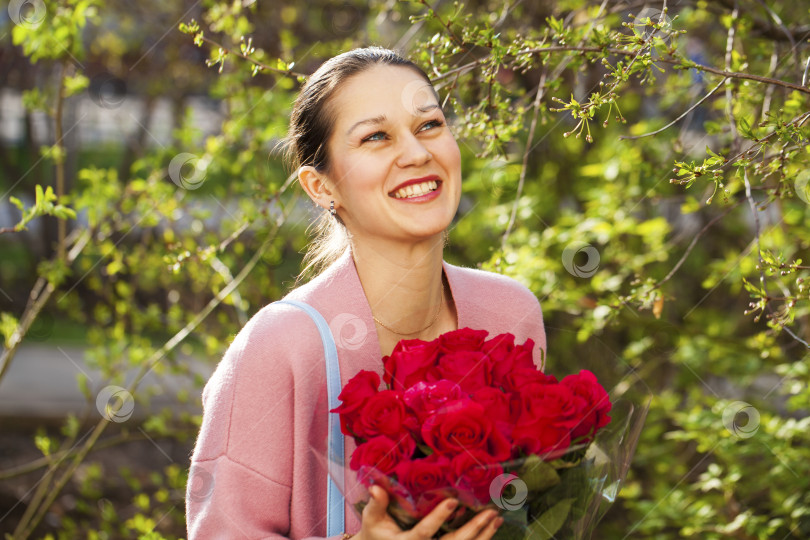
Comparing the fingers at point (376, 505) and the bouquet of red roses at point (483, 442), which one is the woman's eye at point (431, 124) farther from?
the fingers at point (376, 505)

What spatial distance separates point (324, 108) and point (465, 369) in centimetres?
78

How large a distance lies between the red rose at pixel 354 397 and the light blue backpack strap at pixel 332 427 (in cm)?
6

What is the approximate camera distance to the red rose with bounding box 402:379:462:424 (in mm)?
1566

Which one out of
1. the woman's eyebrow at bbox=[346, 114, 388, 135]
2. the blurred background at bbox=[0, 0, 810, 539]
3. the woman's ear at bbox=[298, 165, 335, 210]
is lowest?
the blurred background at bbox=[0, 0, 810, 539]

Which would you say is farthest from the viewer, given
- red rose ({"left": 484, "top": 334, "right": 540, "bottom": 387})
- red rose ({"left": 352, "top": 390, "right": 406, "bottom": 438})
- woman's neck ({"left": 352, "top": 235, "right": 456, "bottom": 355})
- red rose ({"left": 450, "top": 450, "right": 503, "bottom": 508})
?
woman's neck ({"left": 352, "top": 235, "right": 456, "bottom": 355})

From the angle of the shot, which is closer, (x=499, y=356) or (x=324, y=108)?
(x=499, y=356)

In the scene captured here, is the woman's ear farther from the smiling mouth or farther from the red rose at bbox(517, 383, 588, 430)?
the red rose at bbox(517, 383, 588, 430)

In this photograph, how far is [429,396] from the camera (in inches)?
62.6

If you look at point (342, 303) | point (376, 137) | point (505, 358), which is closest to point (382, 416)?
point (505, 358)

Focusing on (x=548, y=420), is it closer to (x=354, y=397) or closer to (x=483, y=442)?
(x=483, y=442)

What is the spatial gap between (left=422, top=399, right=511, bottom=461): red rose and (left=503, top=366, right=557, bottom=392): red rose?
0.15 m

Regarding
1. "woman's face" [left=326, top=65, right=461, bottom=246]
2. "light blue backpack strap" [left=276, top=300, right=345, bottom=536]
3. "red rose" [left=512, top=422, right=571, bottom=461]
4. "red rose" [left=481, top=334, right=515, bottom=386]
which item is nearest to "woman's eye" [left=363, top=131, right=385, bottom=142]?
"woman's face" [left=326, top=65, right=461, bottom=246]

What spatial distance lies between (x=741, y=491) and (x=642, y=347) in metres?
0.69

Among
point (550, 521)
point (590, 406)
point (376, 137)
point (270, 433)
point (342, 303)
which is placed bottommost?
point (550, 521)
